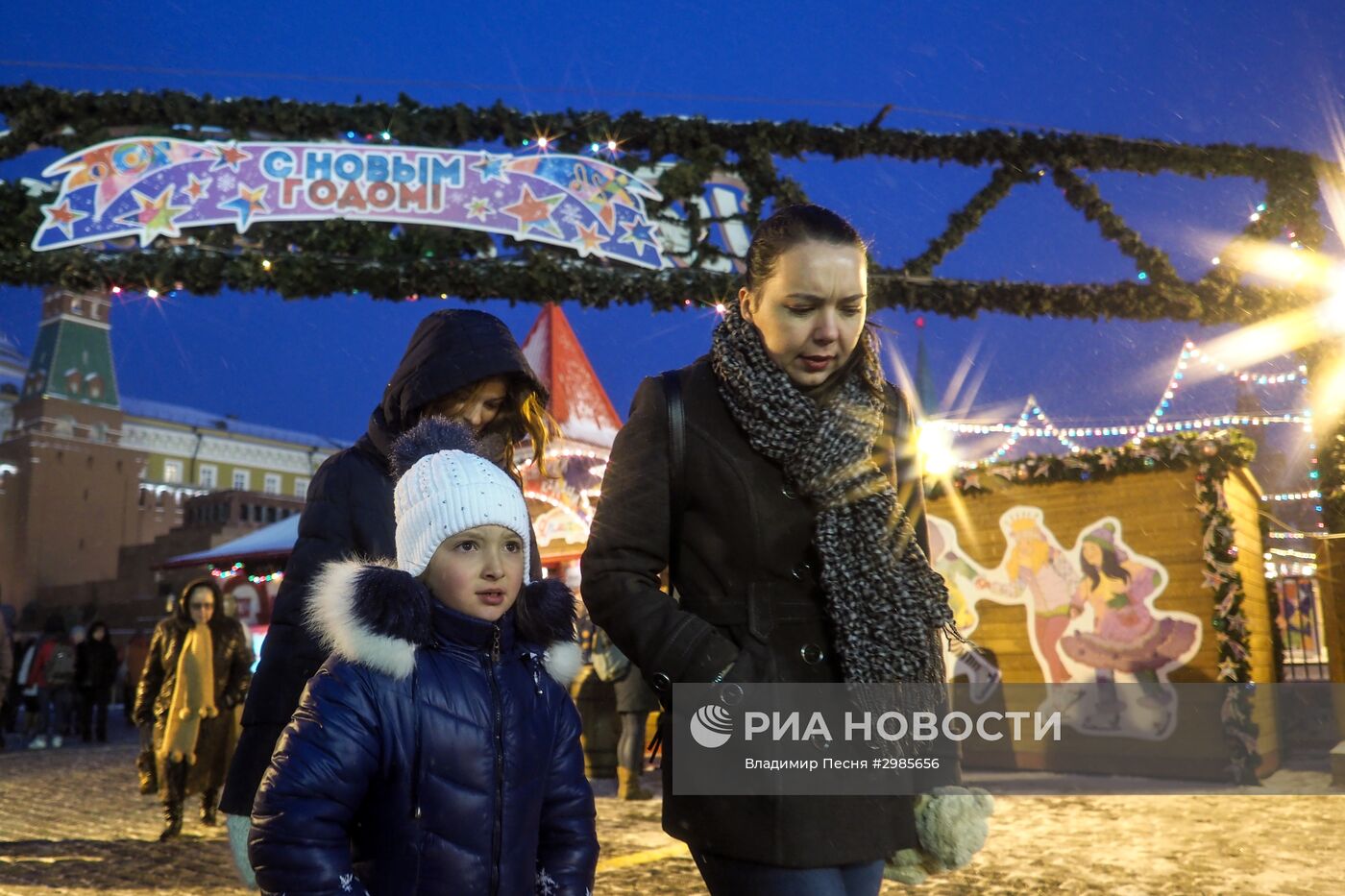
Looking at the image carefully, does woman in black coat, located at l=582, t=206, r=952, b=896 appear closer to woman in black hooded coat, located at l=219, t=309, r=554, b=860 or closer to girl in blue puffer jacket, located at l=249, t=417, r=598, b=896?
girl in blue puffer jacket, located at l=249, t=417, r=598, b=896

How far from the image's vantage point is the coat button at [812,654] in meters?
2.35

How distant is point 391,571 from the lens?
2.51 metres

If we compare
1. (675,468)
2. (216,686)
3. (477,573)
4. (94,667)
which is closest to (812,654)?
(675,468)

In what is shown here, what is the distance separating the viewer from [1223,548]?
9.95m

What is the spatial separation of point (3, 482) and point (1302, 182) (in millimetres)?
60634

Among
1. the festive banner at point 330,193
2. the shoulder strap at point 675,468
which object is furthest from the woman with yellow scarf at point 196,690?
the shoulder strap at point 675,468

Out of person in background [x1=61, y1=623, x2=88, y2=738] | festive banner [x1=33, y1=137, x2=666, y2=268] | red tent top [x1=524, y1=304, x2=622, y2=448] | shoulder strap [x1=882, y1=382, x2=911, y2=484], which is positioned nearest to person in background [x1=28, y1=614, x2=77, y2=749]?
person in background [x1=61, y1=623, x2=88, y2=738]

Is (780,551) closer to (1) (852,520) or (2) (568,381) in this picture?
(1) (852,520)

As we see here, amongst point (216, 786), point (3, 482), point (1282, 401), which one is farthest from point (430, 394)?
point (3, 482)

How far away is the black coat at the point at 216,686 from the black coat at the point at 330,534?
644 centimetres

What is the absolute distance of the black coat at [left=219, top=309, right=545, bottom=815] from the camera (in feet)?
9.89

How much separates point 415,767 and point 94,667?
60.5 ft

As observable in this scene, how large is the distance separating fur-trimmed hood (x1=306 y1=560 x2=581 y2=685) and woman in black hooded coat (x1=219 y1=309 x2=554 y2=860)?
1.09ft

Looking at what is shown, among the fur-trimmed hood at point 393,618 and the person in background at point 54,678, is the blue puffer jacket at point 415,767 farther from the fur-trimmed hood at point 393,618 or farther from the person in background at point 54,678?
the person in background at point 54,678
